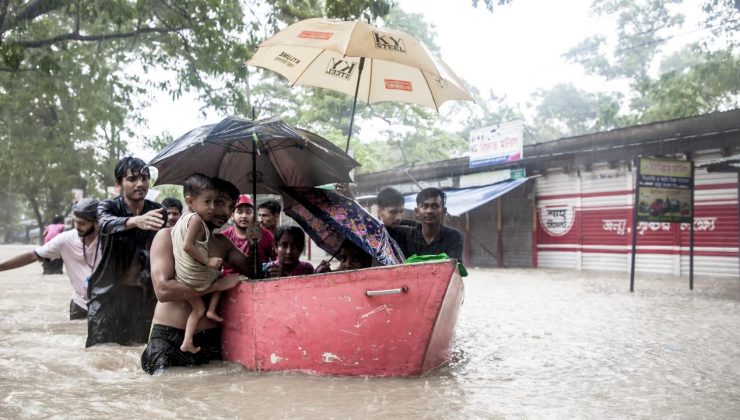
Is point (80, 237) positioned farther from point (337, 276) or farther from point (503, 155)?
point (503, 155)

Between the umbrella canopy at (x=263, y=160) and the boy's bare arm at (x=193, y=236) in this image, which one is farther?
the umbrella canopy at (x=263, y=160)

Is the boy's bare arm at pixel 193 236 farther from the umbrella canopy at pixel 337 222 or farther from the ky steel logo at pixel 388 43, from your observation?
the ky steel logo at pixel 388 43

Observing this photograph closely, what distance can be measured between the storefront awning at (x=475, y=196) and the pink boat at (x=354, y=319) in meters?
10.9

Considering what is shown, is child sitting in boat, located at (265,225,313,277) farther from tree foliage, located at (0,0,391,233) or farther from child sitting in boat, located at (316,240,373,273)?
tree foliage, located at (0,0,391,233)

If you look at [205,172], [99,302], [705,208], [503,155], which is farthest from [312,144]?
[503,155]

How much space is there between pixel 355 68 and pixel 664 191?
20.8 feet

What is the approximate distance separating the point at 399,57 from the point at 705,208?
35.0ft

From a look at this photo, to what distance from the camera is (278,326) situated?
3852mm

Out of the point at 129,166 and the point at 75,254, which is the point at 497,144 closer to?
the point at 75,254

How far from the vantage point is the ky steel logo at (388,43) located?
4398 mm

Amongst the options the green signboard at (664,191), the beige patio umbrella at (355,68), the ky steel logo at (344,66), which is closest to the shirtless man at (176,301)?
the beige patio umbrella at (355,68)

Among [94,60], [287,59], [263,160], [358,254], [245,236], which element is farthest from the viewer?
[94,60]

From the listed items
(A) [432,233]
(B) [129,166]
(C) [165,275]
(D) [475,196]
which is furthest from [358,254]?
(D) [475,196]

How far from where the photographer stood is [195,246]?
12.0 feet
